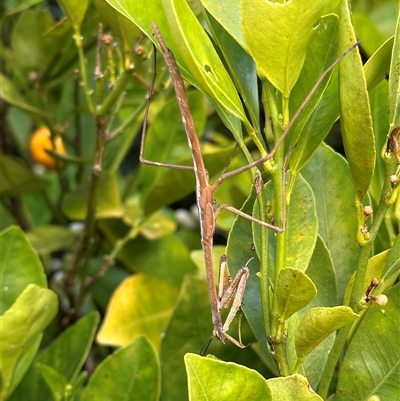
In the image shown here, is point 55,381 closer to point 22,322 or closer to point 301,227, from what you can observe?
point 22,322

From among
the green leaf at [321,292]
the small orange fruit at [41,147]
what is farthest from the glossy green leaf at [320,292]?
the small orange fruit at [41,147]

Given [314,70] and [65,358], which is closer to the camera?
[314,70]

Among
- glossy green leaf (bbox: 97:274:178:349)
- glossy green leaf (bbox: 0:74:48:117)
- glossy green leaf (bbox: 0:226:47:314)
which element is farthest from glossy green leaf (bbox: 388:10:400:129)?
glossy green leaf (bbox: 0:74:48:117)

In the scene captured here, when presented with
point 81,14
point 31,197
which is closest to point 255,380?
point 81,14

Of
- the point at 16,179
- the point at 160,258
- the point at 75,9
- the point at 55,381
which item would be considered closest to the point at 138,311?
the point at 160,258

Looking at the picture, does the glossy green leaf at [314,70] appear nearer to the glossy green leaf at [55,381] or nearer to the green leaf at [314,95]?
the green leaf at [314,95]

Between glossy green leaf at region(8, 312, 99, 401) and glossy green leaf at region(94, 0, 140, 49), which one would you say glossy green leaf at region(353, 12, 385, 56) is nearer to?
glossy green leaf at region(94, 0, 140, 49)
